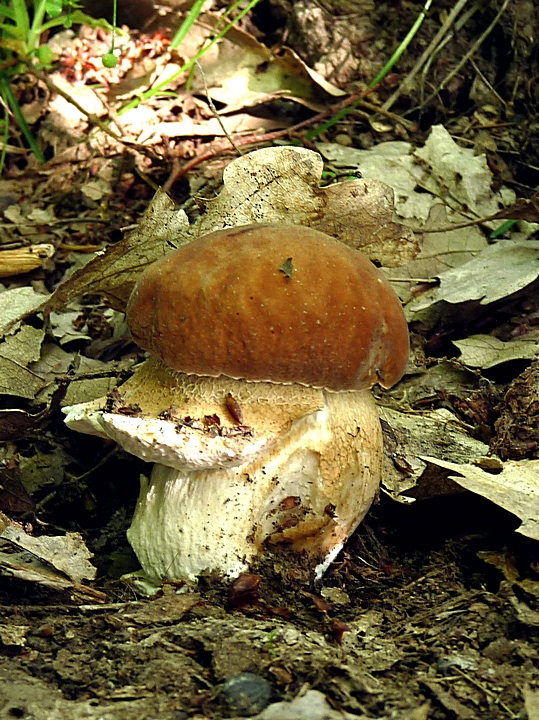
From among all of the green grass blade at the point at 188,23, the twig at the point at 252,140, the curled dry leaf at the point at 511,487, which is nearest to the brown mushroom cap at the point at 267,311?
the curled dry leaf at the point at 511,487

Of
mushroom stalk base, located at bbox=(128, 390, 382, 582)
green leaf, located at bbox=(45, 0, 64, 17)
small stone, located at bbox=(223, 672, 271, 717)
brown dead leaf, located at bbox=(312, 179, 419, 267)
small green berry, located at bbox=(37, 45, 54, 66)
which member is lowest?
mushroom stalk base, located at bbox=(128, 390, 382, 582)

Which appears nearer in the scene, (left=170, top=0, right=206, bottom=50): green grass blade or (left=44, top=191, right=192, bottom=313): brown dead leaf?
(left=44, top=191, right=192, bottom=313): brown dead leaf

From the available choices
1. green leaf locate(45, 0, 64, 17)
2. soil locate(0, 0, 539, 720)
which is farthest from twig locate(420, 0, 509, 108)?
green leaf locate(45, 0, 64, 17)

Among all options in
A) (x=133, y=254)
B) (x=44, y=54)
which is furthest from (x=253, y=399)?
(x=44, y=54)

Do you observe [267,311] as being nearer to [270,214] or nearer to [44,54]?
[270,214]

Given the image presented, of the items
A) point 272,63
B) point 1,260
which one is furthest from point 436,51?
point 1,260

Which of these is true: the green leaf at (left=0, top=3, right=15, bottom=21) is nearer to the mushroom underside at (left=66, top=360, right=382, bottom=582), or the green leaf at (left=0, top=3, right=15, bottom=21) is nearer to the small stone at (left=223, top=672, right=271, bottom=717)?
the mushroom underside at (left=66, top=360, right=382, bottom=582)

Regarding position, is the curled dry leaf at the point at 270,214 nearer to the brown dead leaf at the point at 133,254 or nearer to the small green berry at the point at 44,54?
the brown dead leaf at the point at 133,254
